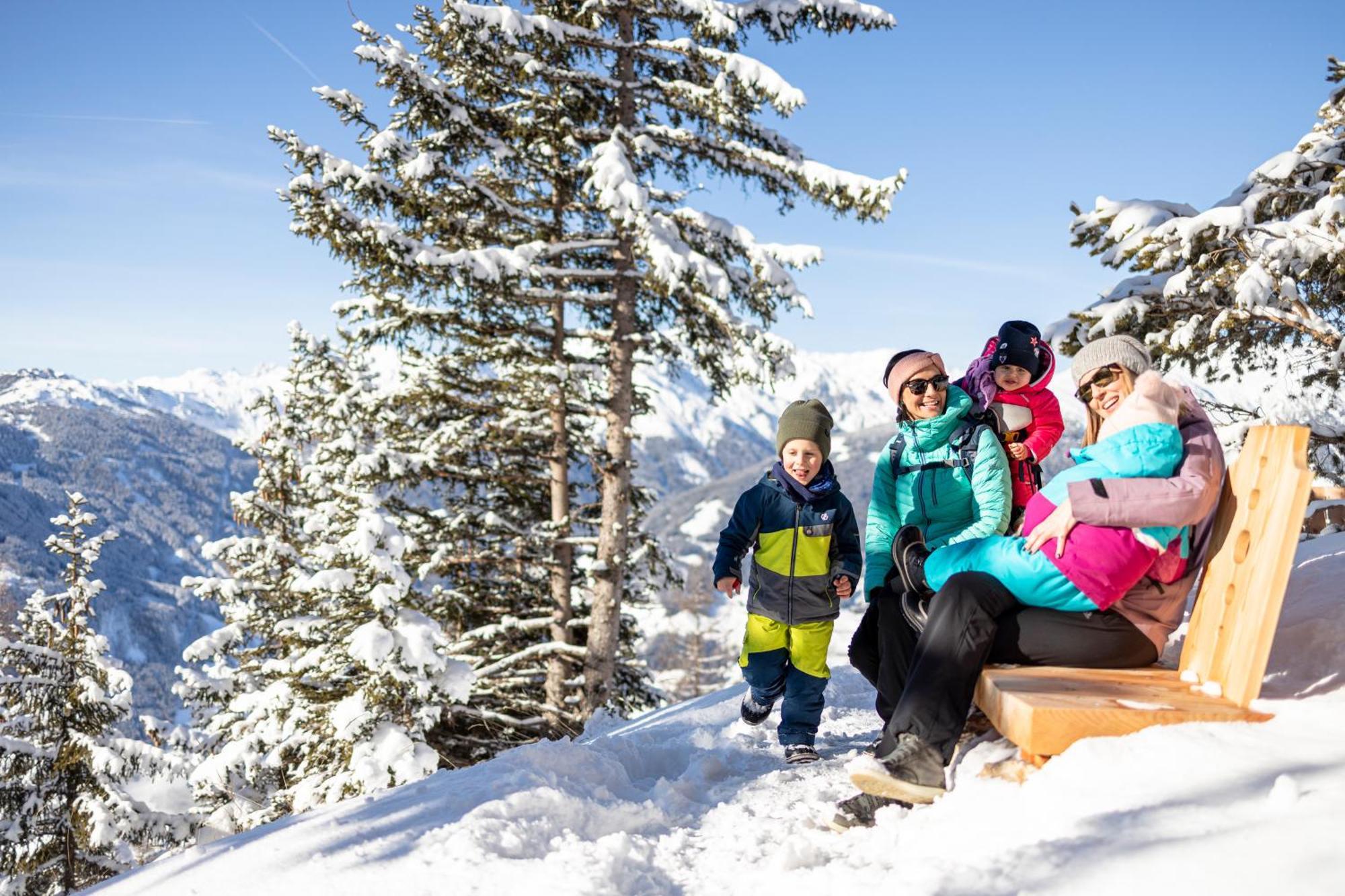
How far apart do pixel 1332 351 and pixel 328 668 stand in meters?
11.3

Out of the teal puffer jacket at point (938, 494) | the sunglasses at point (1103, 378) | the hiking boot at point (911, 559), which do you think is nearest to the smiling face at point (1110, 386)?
the sunglasses at point (1103, 378)

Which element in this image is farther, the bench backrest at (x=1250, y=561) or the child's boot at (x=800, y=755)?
the child's boot at (x=800, y=755)

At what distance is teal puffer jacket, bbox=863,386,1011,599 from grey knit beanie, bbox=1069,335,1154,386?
0.65 meters

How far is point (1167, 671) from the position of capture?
289 centimetres

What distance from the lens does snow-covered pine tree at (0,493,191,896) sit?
12.5m

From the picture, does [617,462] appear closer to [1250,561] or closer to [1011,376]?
[1011,376]

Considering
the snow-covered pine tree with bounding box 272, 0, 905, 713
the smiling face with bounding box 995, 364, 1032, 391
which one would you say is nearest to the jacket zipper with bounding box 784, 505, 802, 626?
the smiling face with bounding box 995, 364, 1032, 391

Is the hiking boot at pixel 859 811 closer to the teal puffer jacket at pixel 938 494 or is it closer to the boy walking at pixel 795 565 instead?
the teal puffer jacket at pixel 938 494

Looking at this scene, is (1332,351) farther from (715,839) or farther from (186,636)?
(186,636)

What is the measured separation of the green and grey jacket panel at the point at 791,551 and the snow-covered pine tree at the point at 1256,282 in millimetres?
5732

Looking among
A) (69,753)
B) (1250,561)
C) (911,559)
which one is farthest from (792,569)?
(69,753)

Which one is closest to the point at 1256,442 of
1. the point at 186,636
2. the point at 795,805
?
the point at 795,805

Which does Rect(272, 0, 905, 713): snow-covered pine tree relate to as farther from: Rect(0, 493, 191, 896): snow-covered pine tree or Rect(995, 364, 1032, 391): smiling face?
Rect(0, 493, 191, 896): snow-covered pine tree

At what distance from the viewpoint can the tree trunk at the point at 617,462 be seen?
33.4ft
